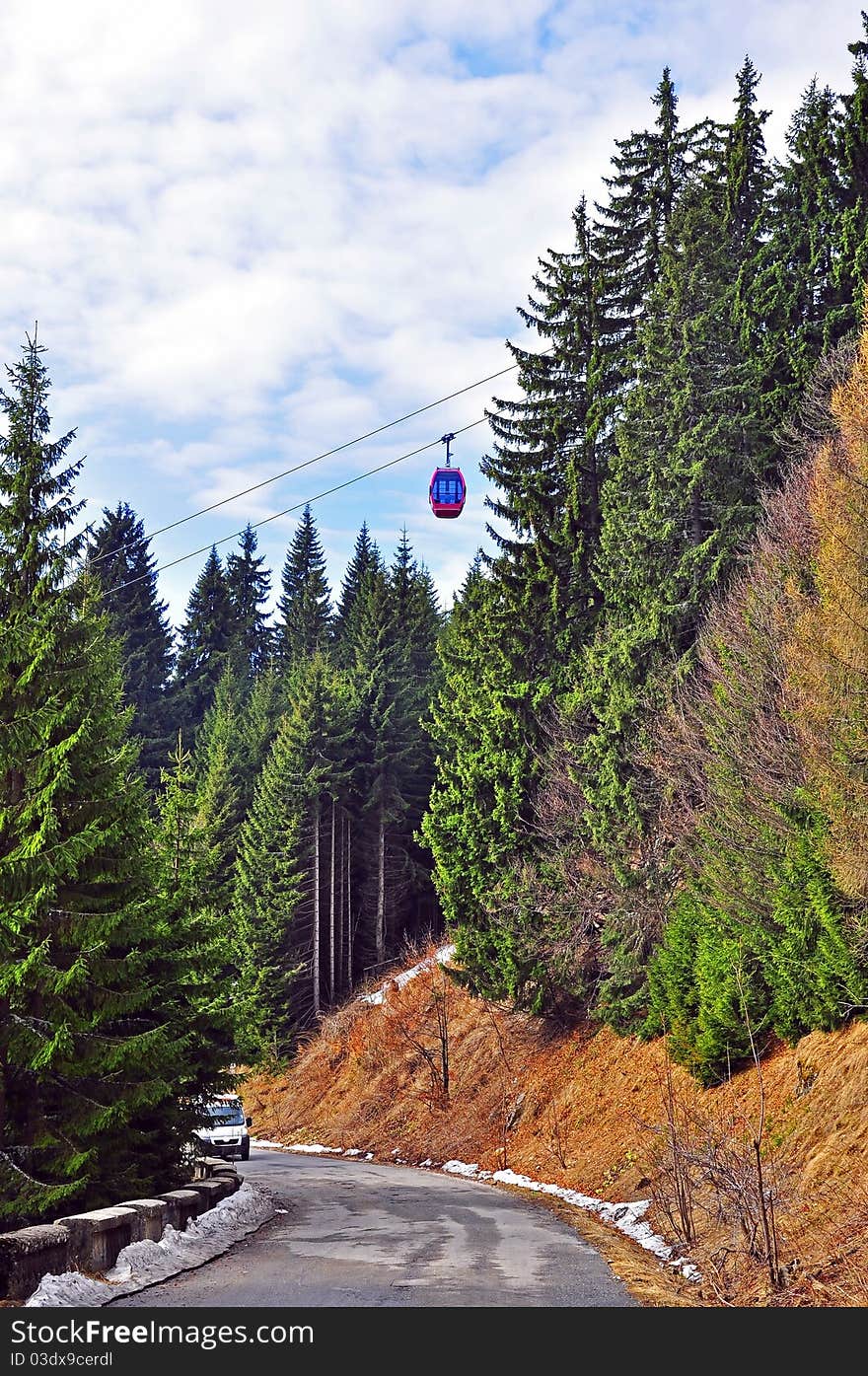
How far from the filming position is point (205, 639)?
78812mm

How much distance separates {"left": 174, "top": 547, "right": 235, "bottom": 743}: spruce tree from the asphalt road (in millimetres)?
56511

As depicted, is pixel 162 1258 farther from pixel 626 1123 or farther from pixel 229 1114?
pixel 229 1114

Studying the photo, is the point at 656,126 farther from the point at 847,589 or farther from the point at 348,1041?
the point at 348,1041

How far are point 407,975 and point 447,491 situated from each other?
1099 inches

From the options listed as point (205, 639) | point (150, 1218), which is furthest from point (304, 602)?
point (150, 1218)

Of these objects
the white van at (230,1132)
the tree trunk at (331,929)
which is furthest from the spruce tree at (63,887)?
the tree trunk at (331,929)

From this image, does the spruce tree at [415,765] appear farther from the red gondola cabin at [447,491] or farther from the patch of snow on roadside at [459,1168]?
the red gondola cabin at [447,491]

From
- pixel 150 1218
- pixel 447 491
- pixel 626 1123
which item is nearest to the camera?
pixel 150 1218

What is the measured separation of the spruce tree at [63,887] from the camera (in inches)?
521

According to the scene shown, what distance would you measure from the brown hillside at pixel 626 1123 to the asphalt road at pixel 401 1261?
0.61m

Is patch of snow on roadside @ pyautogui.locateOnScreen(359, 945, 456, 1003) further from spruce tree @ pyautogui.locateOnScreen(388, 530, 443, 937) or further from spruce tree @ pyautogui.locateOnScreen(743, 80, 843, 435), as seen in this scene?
spruce tree @ pyautogui.locateOnScreen(743, 80, 843, 435)

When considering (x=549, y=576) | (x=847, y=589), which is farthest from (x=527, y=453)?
(x=847, y=589)

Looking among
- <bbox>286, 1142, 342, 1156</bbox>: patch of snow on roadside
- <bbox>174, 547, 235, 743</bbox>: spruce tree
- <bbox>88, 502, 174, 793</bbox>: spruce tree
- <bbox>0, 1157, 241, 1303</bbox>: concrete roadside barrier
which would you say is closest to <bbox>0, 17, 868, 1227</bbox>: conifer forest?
<bbox>0, 1157, 241, 1303</bbox>: concrete roadside barrier
